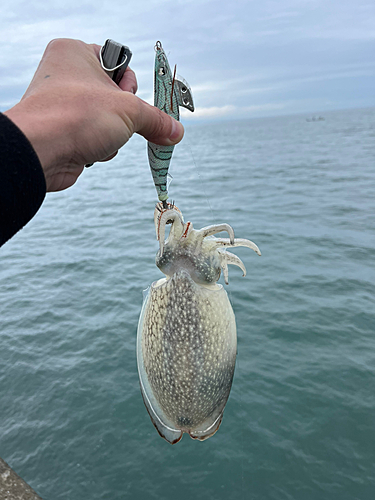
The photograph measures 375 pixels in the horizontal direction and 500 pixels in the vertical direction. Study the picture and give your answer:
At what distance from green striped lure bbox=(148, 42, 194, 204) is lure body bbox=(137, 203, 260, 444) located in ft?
0.62

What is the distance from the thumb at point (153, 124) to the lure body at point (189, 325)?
0.41 m

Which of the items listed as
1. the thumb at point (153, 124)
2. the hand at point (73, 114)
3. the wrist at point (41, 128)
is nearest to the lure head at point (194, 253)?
the thumb at point (153, 124)

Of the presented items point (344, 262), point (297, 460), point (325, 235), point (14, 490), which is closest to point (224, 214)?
point (325, 235)

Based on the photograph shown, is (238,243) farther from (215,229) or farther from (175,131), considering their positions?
(175,131)

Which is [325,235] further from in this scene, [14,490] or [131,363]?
[14,490]

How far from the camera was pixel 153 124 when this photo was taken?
193 centimetres

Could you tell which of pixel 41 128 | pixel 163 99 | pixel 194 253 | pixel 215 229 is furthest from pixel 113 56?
pixel 194 253

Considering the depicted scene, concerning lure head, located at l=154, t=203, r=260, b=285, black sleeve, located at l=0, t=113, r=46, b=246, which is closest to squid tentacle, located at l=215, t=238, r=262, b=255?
lure head, located at l=154, t=203, r=260, b=285

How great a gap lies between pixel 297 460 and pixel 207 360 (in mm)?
2986

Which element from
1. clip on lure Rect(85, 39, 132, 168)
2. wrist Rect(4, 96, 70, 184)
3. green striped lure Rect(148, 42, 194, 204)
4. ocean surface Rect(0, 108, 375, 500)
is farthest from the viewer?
ocean surface Rect(0, 108, 375, 500)

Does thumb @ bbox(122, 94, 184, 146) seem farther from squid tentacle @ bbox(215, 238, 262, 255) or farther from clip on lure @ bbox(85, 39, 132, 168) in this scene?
squid tentacle @ bbox(215, 238, 262, 255)

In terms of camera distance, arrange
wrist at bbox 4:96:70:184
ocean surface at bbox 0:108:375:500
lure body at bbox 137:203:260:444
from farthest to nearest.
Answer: ocean surface at bbox 0:108:375:500 → lure body at bbox 137:203:260:444 → wrist at bbox 4:96:70:184

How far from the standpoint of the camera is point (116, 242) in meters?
12.7

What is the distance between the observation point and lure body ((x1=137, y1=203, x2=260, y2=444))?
7.62ft
